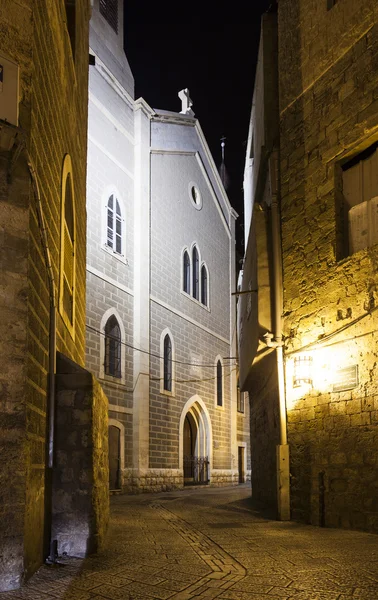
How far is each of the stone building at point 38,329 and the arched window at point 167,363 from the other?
13.3 metres

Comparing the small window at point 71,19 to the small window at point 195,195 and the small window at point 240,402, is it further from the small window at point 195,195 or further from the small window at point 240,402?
the small window at point 240,402

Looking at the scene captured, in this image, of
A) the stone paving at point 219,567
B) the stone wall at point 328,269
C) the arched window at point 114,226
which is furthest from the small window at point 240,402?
the stone paving at point 219,567

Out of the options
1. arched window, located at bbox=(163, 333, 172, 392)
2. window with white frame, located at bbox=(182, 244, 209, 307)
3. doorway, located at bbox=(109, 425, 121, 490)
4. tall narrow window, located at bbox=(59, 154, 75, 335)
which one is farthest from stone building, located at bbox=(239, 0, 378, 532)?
window with white frame, located at bbox=(182, 244, 209, 307)

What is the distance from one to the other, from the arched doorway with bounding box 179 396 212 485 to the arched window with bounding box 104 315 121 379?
15.1 feet

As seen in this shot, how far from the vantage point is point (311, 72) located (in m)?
10.7

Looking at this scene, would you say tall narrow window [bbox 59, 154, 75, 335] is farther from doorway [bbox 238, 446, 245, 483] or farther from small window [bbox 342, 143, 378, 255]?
doorway [bbox 238, 446, 245, 483]

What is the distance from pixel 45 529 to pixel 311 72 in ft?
26.9

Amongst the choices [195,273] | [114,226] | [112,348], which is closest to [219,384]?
[195,273]

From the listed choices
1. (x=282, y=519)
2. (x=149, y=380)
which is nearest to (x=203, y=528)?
(x=282, y=519)

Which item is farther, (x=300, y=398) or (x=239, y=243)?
(x=239, y=243)

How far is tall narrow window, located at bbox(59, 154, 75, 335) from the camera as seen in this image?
7.98 m

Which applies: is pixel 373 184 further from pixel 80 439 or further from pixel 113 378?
pixel 113 378

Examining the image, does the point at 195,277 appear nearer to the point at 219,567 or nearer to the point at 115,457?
the point at 115,457

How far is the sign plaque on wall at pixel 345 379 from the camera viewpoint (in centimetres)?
885
